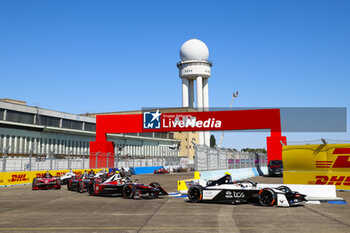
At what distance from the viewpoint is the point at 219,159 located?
25.4 meters

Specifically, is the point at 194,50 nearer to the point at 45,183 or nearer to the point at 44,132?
the point at 44,132

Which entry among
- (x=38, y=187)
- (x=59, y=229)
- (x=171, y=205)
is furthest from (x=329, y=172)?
(x=38, y=187)

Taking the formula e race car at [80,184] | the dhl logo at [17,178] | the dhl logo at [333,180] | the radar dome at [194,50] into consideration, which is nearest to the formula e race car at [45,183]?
the formula e race car at [80,184]

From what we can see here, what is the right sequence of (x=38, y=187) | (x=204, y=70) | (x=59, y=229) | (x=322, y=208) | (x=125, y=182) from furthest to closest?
(x=204, y=70)
(x=38, y=187)
(x=125, y=182)
(x=322, y=208)
(x=59, y=229)

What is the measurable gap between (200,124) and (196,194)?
20.0m

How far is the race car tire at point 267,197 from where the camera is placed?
40.6ft

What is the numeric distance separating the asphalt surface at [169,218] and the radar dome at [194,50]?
66968 millimetres

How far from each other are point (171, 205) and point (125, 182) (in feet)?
13.0

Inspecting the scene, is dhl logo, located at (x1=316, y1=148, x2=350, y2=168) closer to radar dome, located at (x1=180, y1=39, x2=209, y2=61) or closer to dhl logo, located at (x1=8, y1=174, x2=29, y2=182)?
dhl logo, located at (x1=8, y1=174, x2=29, y2=182)

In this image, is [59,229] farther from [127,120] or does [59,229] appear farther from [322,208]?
[127,120]

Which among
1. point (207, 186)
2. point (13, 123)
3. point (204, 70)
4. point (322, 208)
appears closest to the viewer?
point (322, 208)

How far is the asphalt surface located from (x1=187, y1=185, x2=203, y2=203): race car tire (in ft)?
1.64

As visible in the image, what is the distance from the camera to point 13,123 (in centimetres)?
4400

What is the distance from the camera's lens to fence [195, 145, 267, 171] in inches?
874
